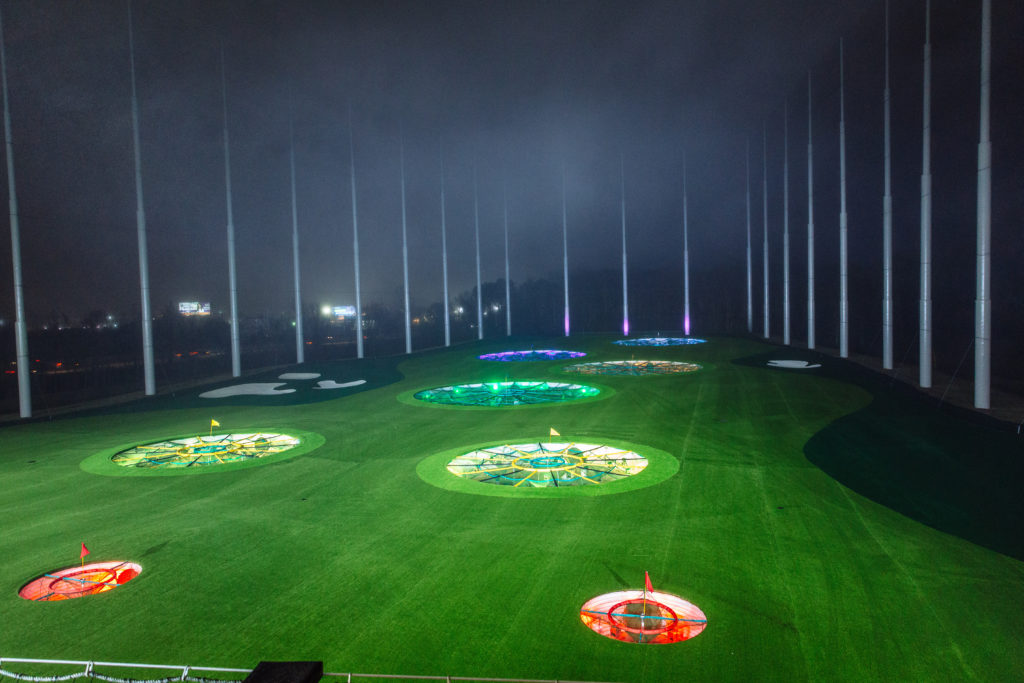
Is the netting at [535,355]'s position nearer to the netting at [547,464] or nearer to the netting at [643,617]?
the netting at [547,464]

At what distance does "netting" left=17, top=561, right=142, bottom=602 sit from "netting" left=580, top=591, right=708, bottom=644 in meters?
5.54

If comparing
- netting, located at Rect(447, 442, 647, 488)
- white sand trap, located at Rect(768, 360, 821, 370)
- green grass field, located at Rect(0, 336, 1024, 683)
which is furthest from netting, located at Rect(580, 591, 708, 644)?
white sand trap, located at Rect(768, 360, 821, 370)

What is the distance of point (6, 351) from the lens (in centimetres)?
3138

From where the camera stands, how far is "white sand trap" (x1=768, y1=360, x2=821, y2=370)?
26.2 metres

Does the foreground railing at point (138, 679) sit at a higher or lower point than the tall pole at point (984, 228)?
lower

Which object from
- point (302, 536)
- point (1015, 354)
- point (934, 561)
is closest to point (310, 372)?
point (302, 536)

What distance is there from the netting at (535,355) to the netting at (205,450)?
1930cm

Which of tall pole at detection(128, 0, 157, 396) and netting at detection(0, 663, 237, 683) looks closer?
netting at detection(0, 663, 237, 683)

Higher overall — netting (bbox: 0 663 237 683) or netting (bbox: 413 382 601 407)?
netting (bbox: 0 663 237 683)

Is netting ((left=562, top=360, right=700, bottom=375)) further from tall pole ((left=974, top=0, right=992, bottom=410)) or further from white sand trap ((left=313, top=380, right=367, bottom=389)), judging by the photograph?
tall pole ((left=974, top=0, right=992, bottom=410))

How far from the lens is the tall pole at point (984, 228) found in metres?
14.6

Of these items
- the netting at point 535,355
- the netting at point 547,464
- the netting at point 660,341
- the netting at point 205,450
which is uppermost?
the netting at point 660,341

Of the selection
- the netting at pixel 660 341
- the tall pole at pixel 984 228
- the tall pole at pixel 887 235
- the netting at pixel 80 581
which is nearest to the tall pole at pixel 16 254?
the netting at pixel 80 581

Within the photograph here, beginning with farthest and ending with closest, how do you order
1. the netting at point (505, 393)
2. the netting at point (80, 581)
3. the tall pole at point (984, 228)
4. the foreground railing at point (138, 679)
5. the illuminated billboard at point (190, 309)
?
the illuminated billboard at point (190, 309) → the netting at point (505, 393) → the tall pole at point (984, 228) → the netting at point (80, 581) → the foreground railing at point (138, 679)
